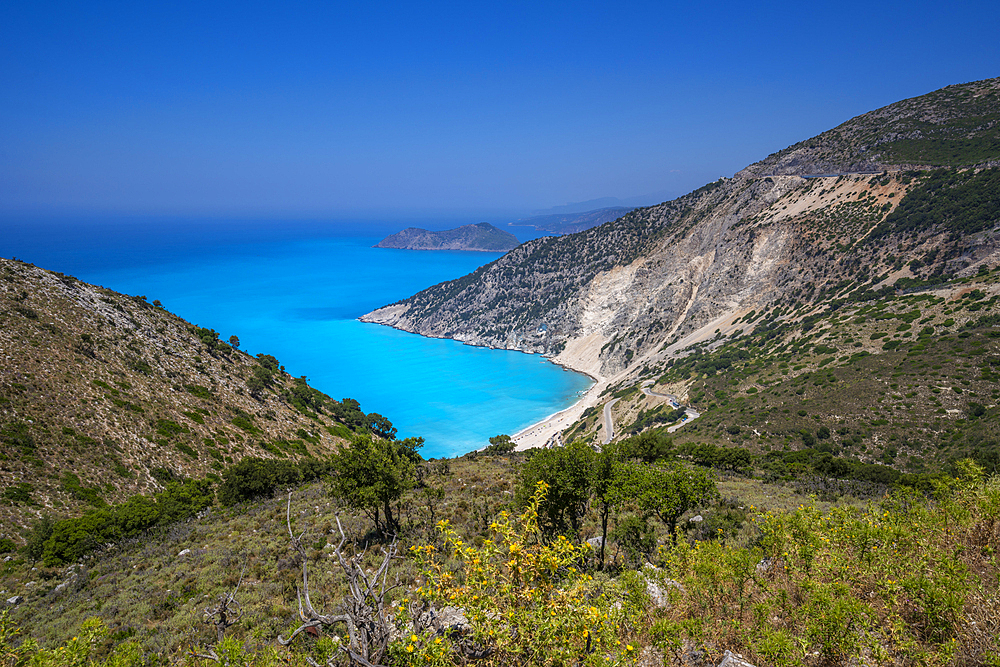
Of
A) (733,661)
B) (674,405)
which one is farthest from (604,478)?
(674,405)

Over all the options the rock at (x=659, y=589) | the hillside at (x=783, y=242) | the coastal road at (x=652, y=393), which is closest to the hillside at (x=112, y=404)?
the rock at (x=659, y=589)

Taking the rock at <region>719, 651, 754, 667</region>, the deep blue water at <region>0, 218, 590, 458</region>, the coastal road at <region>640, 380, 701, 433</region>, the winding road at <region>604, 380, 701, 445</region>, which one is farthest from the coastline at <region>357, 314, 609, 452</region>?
the rock at <region>719, 651, 754, 667</region>

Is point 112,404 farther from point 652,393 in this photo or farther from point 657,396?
point 652,393

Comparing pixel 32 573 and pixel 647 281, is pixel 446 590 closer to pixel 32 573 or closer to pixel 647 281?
pixel 32 573

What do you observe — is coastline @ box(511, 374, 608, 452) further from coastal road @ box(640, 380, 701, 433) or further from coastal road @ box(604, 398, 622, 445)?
Answer: coastal road @ box(640, 380, 701, 433)

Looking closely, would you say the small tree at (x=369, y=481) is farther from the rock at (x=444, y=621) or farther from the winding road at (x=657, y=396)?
the winding road at (x=657, y=396)
